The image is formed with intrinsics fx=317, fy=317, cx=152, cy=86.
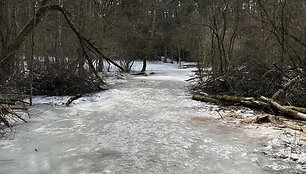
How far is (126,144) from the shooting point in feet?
21.8

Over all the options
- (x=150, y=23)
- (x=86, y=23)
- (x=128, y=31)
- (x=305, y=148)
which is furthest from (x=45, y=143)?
(x=150, y=23)

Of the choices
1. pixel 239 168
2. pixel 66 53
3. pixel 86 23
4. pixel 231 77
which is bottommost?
pixel 239 168

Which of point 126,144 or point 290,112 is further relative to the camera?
point 290,112

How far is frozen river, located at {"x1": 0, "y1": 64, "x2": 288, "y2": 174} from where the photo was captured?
5.29m

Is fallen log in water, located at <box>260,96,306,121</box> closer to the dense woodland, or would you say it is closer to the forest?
the forest

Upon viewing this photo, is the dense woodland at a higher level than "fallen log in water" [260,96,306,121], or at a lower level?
higher

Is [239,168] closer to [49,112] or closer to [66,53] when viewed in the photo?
[49,112]

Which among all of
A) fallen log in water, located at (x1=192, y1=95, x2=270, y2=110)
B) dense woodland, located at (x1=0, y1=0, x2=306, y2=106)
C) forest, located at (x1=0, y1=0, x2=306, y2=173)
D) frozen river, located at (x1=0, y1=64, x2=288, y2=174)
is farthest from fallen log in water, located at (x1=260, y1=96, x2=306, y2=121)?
frozen river, located at (x1=0, y1=64, x2=288, y2=174)

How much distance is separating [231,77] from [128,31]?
19.0 m

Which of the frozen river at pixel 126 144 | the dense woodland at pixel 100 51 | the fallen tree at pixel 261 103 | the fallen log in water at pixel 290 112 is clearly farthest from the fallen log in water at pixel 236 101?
the frozen river at pixel 126 144

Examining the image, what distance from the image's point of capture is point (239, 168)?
5227 millimetres

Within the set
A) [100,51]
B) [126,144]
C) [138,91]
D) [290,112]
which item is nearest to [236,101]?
[290,112]

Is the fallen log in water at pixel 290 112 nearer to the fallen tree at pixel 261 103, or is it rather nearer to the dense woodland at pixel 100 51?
the fallen tree at pixel 261 103

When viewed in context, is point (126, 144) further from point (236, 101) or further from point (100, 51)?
point (236, 101)
